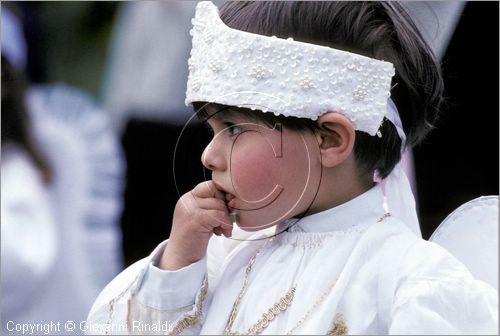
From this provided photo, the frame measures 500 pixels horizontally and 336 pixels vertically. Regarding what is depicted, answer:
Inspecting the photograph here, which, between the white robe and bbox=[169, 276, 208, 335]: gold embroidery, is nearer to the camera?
the white robe

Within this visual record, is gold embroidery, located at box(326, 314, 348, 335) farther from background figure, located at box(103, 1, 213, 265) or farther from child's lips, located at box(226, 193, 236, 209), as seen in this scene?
background figure, located at box(103, 1, 213, 265)

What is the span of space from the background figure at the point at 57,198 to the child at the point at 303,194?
473 mm

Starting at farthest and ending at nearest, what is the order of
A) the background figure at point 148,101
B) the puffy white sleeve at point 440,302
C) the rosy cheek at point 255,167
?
the background figure at point 148,101 → the rosy cheek at point 255,167 → the puffy white sleeve at point 440,302

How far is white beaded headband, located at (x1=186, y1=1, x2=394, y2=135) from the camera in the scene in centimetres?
94

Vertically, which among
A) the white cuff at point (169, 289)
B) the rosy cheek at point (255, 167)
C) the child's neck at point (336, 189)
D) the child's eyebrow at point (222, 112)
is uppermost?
the child's eyebrow at point (222, 112)

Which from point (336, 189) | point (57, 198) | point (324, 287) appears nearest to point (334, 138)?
point (336, 189)

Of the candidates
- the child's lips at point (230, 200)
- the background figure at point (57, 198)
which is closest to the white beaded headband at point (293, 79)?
the child's lips at point (230, 200)

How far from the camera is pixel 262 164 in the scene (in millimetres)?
955

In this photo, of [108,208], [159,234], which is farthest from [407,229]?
[108,208]

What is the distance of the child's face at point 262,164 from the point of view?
0.96m

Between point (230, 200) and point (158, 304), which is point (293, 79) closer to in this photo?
point (230, 200)

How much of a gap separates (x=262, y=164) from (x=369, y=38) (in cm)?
22

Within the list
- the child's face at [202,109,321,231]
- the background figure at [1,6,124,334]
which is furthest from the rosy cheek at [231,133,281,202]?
the background figure at [1,6,124,334]

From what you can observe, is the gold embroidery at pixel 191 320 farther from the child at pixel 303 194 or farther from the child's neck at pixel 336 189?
the child's neck at pixel 336 189
